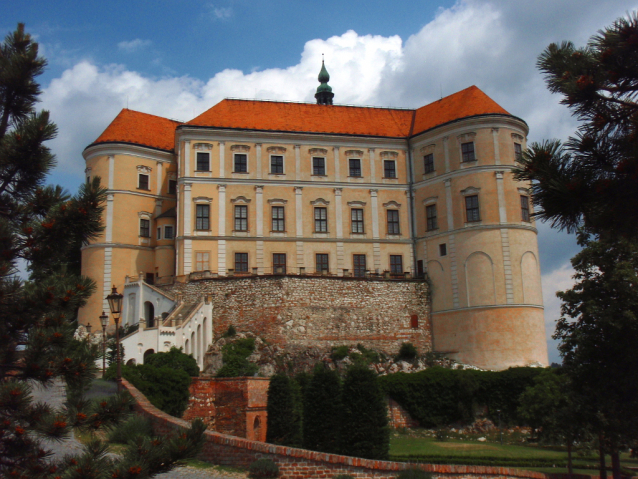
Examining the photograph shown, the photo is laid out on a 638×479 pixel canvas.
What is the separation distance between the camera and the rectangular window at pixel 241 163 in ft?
151

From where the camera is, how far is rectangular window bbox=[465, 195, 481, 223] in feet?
144

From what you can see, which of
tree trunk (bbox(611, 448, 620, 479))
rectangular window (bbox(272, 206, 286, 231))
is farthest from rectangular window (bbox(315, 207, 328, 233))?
tree trunk (bbox(611, 448, 620, 479))

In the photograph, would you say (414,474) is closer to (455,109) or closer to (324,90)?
(455,109)

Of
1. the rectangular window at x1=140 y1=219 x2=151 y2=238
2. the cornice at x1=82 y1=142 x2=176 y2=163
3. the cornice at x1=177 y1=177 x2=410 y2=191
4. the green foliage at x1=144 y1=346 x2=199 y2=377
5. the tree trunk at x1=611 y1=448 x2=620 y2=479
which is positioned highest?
the cornice at x1=82 y1=142 x2=176 y2=163

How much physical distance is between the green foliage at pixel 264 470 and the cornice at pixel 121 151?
34.1 meters

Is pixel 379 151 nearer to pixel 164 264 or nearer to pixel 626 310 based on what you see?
pixel 164 264

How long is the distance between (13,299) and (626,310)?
18342 mm

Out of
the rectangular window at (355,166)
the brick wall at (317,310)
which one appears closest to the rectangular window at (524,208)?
the brick wall at (317,310)

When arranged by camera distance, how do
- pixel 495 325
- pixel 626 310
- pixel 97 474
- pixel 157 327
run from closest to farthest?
pixel 97 474 → pixel 626 310 → pixel 157 327 → pixel 495 325

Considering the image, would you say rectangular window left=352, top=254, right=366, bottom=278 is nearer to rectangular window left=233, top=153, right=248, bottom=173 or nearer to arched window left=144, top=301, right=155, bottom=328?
rectangular window left=233, top=153, right=248, bottom=173

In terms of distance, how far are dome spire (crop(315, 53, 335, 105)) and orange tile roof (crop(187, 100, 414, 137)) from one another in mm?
11674

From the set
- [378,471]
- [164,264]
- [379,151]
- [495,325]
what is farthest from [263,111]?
[378,471]

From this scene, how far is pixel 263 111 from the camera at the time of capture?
1934 inches

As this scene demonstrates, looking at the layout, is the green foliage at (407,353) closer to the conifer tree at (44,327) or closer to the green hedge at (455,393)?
the green hedge at (455,393)
